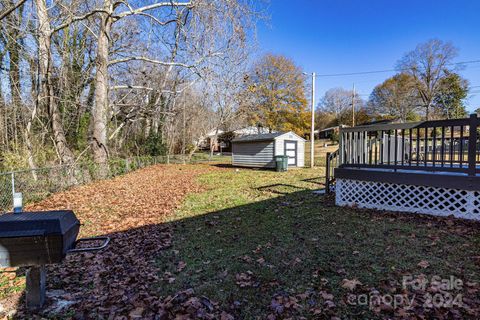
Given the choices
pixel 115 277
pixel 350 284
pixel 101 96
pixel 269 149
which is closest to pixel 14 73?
pixel 101 96

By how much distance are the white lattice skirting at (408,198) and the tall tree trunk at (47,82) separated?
32.4ft

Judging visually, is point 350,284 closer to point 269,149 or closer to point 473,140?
point 473,140

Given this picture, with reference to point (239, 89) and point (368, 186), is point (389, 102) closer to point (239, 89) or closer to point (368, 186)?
point (239, 89)

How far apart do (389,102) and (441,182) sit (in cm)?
3961

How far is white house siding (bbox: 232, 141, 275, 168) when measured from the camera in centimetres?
1611

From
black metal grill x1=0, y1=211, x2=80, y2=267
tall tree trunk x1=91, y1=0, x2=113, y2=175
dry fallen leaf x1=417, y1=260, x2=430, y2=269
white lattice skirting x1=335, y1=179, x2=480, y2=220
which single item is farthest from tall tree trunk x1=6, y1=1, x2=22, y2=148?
dry fallen leaf x1=417, y1=260, x2=430, y2=269

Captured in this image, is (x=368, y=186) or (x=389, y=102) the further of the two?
(x=389, y=102)

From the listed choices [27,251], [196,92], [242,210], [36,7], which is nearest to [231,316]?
[27,251]

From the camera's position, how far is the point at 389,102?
3878 cm

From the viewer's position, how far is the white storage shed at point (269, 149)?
52.4 feet

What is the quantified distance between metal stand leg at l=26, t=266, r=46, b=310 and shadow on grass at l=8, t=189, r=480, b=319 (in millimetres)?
89

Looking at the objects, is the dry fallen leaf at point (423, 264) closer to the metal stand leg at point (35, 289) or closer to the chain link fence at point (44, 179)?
the metal stand leg at point (35, 289)

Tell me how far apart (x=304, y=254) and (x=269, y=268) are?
62cm

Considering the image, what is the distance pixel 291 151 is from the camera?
16.6 m
